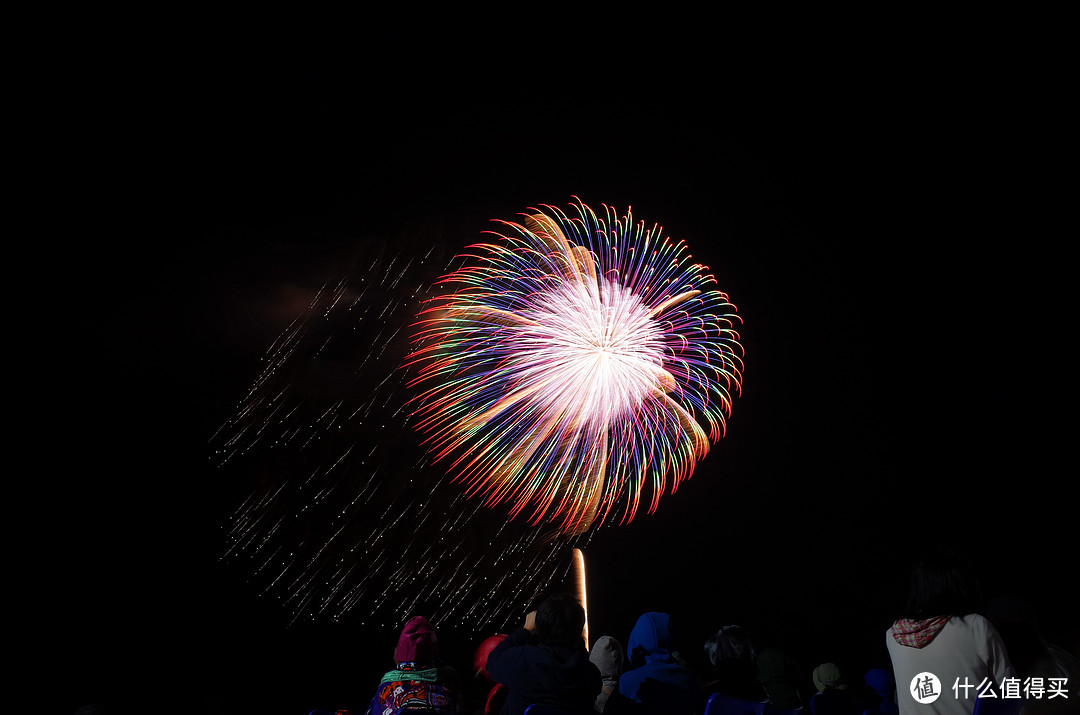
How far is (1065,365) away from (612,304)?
675 cm

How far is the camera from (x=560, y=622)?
2.96m

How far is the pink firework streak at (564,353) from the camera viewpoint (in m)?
8.45

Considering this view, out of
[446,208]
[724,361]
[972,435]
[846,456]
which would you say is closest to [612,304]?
[724,361]

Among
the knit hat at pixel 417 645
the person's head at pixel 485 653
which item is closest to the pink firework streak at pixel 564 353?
the person's head at pixel 485 653

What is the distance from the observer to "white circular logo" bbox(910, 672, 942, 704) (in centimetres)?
231

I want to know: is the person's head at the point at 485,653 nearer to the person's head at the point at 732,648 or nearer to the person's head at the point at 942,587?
the person's head at the point at 732,648

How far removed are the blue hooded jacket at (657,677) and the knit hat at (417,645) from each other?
87cm

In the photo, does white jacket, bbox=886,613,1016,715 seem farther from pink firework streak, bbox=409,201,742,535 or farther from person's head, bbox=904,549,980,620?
pink firework streak, bbox=409,201,742,535

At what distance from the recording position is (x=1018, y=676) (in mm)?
2207

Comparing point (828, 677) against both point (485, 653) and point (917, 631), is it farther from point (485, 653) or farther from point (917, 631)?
point (917, 631)

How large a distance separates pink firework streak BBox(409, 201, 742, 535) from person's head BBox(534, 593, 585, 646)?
5442 millimetres

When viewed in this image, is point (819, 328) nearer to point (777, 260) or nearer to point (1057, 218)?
point (777, 260)

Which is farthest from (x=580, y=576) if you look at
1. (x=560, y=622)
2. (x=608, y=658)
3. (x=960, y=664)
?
(x=960, y=664)

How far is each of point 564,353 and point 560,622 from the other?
5.67m
